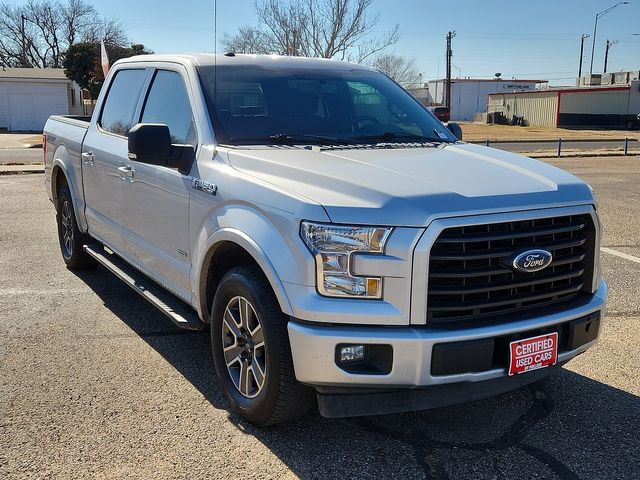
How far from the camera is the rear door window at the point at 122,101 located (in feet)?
16.7

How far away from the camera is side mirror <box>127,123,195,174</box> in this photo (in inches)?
149

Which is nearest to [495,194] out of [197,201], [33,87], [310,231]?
[310,231]

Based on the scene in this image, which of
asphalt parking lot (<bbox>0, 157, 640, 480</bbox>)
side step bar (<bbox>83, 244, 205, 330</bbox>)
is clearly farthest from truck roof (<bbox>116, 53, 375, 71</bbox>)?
asphalt parking lot (<bbox>0, 157, 640, 480</bbox>)

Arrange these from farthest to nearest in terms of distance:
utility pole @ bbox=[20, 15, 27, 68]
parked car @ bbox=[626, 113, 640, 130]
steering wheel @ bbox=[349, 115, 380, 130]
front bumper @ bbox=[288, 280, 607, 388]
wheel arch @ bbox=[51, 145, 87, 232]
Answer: utility pole @ bbox=[20, 15, 27, 68] < parked car @ bbox=[626, 113, 640, 130] < wheel arch @ bbox=[51, 145, 87, 232] < steering wheel @ bbox=[349, 115, 380, 130] < front bumper @ bbox=[288, 280, 607, 388]

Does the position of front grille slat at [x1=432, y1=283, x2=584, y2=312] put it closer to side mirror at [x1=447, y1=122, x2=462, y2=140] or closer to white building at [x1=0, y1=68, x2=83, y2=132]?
side mirror at [x1=447, y1=122, x2=462, y2=140]

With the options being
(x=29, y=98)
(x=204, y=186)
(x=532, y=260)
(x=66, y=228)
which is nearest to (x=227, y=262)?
(x=204, y=186)

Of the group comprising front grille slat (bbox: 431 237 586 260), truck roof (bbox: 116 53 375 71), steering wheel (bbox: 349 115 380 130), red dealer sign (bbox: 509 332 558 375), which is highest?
truck roof (bbox: 116 53 375 71)

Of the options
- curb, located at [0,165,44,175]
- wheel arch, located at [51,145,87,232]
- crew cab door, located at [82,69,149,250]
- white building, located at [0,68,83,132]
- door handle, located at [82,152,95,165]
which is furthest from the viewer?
white building, located at [0,68,83,132]

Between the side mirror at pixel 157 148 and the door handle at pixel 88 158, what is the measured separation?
174cm

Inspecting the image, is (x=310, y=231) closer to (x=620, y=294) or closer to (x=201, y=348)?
(x=201, y=348)

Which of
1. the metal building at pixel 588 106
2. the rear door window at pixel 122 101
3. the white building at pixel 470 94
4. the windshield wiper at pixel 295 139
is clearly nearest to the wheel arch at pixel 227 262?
the windshield wiper at pixel 295 139

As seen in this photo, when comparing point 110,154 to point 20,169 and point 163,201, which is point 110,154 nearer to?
point 163,201

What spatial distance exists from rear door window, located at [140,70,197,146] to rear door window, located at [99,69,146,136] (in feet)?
0.94

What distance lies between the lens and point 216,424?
3547 millimetres
